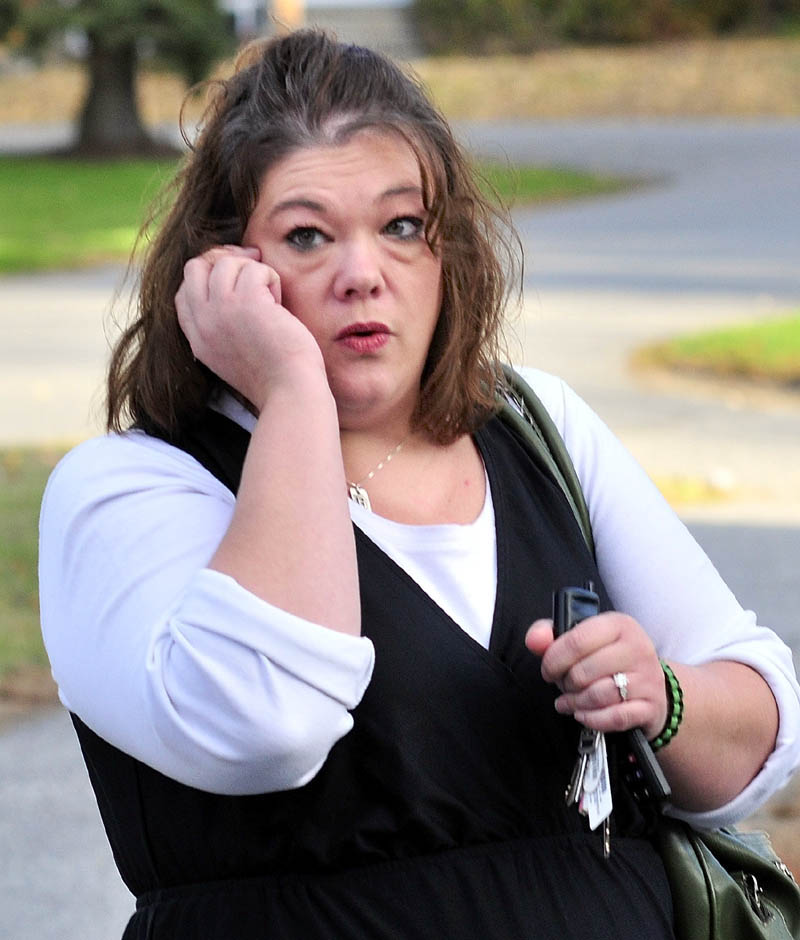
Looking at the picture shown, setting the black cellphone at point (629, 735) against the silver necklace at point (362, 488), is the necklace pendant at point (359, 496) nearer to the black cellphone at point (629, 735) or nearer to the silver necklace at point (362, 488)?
the silver necklace at point (362, 488)

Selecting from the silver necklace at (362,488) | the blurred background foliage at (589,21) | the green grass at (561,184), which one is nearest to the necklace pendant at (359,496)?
the silver necklace at (362,488)

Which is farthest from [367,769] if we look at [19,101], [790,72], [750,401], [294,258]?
[19,101]

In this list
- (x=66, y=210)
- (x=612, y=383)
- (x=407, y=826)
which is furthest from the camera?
(x=66, y=210)

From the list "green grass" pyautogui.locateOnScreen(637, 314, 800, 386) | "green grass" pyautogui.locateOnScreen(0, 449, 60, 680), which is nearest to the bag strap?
"green grass" pyautogui.locateOnScreen(0, 449, 60, 680)

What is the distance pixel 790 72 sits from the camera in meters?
41.1

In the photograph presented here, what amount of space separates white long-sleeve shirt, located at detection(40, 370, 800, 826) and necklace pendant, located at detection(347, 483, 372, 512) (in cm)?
4

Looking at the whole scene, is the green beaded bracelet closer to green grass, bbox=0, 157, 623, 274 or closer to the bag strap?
the bag strap

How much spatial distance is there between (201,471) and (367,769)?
39 cm

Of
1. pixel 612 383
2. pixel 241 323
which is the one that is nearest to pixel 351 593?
pixel 241 323

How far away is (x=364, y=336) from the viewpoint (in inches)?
78.5

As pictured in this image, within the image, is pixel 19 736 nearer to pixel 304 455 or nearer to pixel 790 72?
pixel 304 455

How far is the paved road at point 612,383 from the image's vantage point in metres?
3.79

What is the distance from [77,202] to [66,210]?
3.66 feet

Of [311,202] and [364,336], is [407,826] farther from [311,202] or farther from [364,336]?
[311,202]
